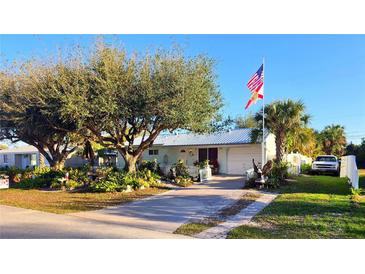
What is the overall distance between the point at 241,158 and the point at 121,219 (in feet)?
53.4

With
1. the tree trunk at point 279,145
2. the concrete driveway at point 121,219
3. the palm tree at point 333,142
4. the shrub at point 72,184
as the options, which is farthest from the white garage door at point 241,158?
the palm tree at point 333,142

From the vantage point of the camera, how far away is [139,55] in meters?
15.3

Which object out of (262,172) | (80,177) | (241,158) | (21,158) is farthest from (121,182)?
(21,158)

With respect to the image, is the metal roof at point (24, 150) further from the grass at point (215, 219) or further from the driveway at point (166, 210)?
the grass at point (215, 219)

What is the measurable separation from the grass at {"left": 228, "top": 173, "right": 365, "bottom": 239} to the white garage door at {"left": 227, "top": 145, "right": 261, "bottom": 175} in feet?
36.1

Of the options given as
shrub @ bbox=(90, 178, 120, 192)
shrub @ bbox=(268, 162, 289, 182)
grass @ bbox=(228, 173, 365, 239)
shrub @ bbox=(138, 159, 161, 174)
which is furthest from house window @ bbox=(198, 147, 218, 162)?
grass @ bbox=(228, 173, 365, 239)

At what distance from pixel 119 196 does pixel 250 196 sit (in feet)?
17.9

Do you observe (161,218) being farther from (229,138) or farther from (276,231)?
(229,138)

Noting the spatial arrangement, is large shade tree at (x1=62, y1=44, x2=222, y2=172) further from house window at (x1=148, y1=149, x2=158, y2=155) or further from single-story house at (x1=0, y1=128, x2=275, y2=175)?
house window at (x1=148, y1=149, x2=158, y2=155)

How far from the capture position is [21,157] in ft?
139

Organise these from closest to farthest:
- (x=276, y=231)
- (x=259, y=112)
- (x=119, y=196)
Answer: (x=276, y=231) < (x=119, y=196) < (x=259, y=112)
